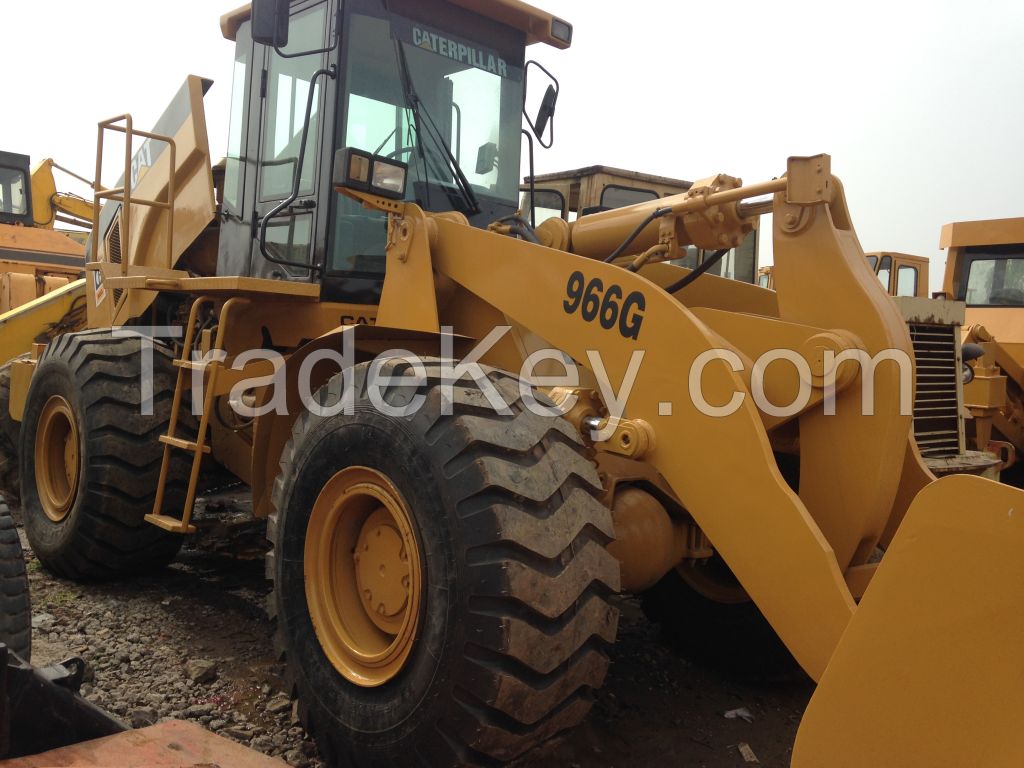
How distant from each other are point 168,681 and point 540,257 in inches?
88.0

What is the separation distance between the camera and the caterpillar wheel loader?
1949 mm

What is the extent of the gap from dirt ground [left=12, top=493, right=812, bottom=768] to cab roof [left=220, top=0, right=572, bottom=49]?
2.74m

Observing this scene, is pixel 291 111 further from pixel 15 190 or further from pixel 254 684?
pixel 15 190

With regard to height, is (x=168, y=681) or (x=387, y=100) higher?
(x=387, y=100)

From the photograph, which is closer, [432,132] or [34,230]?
[432,132]

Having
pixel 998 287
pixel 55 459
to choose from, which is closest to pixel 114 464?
pixel 55 459

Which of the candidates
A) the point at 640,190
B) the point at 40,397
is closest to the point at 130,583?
the point at 40,397

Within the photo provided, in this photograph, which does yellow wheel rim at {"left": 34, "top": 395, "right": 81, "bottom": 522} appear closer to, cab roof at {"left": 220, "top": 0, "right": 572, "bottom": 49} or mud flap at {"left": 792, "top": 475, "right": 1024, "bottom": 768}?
cab roof at {"left": 220, "top": 0, "right": 572, "bottom": 49}

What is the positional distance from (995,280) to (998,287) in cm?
9

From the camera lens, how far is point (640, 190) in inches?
322

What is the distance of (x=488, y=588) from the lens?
7.55 ft

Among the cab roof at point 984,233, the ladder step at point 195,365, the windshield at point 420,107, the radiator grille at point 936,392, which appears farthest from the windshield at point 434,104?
the cab roof at point 984,233

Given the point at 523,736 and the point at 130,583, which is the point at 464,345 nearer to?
the point at 523,736

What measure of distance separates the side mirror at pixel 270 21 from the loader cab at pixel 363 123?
2 cm
